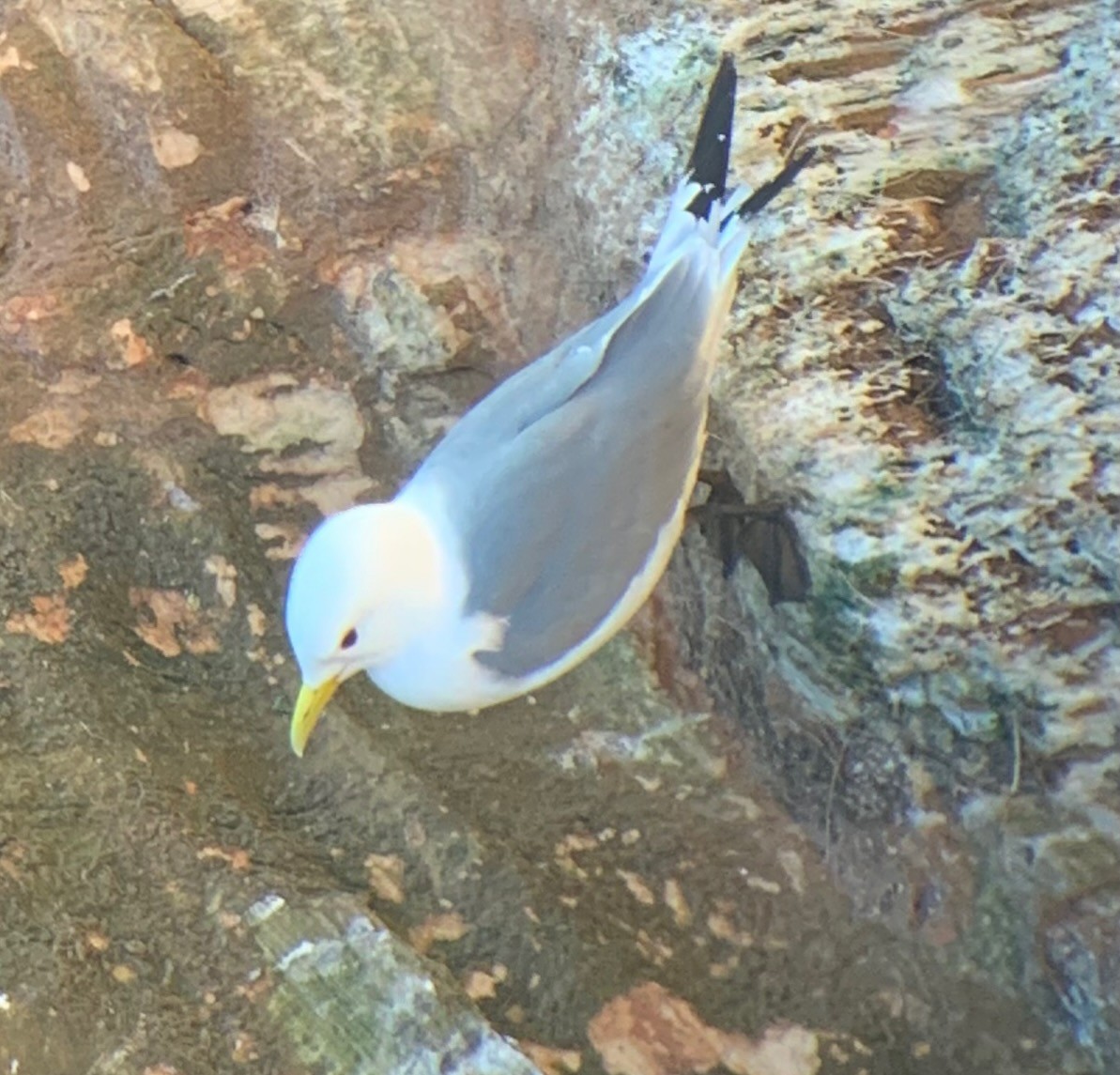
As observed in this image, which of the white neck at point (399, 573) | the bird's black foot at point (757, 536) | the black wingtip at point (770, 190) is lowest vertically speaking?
the bird's black foot at point (757, 536)

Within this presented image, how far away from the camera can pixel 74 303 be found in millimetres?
1689

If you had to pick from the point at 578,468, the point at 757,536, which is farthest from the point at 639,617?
the point at 578,468

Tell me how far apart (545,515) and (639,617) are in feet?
1.44

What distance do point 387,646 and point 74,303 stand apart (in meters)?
0.77

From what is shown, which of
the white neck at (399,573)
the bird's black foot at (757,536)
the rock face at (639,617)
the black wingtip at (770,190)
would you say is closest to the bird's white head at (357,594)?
the white neck at (399,573)

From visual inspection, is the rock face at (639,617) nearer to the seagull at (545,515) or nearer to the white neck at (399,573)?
the seagull at (545,515)

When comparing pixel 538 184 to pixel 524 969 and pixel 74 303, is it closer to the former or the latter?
pixel 74 303

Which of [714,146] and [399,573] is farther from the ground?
[714,146]

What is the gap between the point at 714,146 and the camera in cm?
139

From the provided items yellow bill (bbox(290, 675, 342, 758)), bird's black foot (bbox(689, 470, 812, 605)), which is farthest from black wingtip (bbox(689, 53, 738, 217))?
yellow bill (bbox(290, 675, 342, 758))

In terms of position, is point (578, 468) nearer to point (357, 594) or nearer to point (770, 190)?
point (357, 594)

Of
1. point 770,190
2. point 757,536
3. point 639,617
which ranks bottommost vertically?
point 639,617

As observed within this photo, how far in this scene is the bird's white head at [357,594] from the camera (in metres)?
1.19

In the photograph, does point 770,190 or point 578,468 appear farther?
point 770,190
